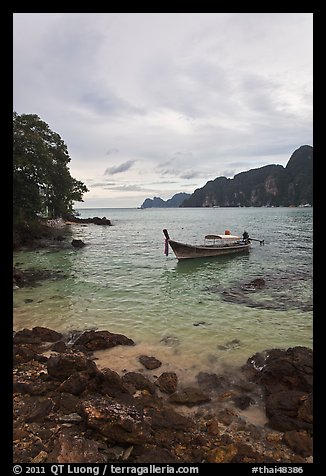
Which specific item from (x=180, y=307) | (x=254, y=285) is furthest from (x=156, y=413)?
(x=254, y=285)

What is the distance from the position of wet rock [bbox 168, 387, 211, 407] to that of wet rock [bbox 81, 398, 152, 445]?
57.0 inches

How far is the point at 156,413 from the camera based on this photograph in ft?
21.3

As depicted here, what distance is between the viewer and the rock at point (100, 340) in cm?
1033

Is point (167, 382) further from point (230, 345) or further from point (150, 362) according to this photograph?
point (230, 345)

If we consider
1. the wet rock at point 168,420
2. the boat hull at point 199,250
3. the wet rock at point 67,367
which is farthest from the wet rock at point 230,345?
the boat hull at point 199,250

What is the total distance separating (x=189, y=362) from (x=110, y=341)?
297cm

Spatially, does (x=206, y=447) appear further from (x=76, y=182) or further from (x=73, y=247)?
(x=76, y=182)

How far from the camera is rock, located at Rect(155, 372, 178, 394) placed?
7.77 meters

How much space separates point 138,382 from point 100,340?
307 centimetres

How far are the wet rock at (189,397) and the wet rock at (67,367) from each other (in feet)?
7.07

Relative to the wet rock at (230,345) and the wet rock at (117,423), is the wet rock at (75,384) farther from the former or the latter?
the wet rock at (230,345)

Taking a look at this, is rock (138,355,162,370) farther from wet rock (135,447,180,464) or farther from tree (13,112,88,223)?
tree (13,112,88,223)

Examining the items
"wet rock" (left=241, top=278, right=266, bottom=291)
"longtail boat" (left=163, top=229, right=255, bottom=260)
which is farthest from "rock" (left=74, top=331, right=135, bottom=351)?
"longtail boat" (left=163, top=229, right=255, bottom=260)

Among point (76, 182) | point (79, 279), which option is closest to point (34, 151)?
point (79, 279)
